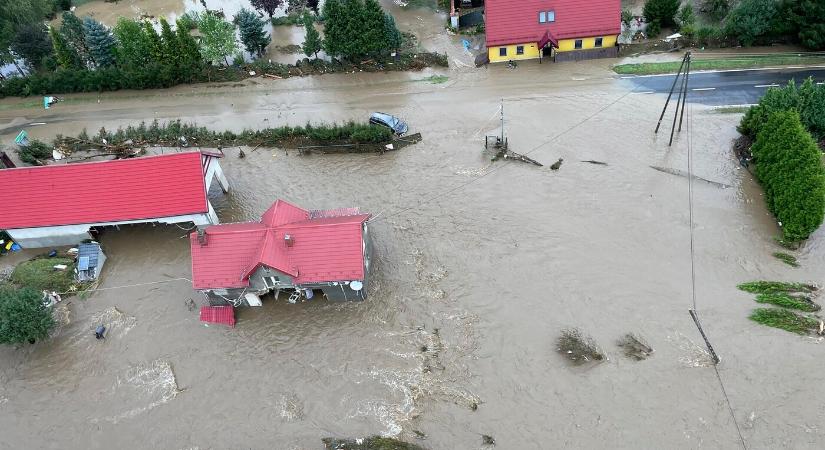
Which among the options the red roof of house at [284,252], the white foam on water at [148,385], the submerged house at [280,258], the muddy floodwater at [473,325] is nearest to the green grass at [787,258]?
the muddy floodwater at [473,325]

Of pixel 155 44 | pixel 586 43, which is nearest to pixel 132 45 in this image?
pixel 155 44

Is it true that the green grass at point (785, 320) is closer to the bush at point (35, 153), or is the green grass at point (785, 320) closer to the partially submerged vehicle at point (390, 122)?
the partially submerged vehicle at point (390, 122)

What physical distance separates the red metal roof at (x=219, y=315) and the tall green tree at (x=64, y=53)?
106 feet

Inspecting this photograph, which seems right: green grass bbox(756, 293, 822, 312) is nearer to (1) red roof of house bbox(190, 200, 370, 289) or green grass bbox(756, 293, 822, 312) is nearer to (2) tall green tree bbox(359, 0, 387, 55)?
(1) red roof of house bbox(190, 200, 370, 289)

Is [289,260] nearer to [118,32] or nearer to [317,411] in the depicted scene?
[317,411]

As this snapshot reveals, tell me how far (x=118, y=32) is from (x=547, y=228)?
129 ft

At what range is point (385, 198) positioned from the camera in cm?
3384

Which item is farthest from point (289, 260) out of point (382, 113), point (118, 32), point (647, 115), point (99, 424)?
point (118, 32)

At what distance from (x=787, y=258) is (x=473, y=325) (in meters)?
17.4

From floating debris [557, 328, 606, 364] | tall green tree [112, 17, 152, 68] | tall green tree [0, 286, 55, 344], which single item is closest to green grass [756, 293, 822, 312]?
floating debris [557, 328, 606, 364]

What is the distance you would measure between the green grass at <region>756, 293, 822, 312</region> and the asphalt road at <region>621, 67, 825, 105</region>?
17589 mm

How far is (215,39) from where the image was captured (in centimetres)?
4425

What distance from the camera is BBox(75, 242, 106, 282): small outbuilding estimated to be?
30156 mm

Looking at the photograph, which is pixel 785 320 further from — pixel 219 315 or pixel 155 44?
pixel 155 44
